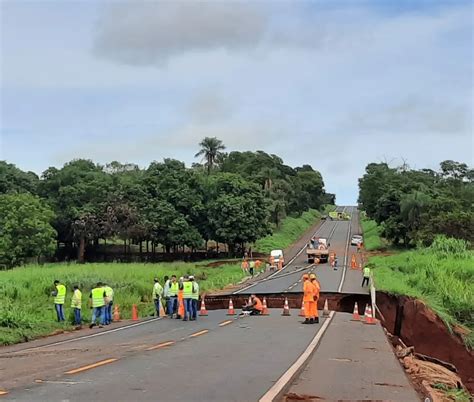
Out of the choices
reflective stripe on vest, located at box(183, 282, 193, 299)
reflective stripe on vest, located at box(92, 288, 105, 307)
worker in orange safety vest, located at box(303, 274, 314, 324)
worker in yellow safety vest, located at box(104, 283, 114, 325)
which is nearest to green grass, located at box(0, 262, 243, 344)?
reflective stripe on vest, located at box(92, 288, 105, 307)

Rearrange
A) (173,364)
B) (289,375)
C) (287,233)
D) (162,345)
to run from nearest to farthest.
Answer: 1. (289,375)
2. (173,364)
3. (162,345)
4. (287,233)

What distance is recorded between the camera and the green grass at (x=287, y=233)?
89.0 m

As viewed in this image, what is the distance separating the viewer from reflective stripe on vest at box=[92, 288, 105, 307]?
24766mm

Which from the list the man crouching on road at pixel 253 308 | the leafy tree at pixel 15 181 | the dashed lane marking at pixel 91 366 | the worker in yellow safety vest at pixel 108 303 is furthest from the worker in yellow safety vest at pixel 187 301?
the leafy tree at pixel 15 181

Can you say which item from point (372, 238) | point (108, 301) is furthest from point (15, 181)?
point (108, 301)

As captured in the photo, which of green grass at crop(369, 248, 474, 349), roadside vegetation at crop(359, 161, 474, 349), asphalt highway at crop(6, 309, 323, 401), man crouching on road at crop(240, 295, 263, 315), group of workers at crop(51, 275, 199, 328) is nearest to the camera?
asphalt highway at crop(6, 309, 323, 401)

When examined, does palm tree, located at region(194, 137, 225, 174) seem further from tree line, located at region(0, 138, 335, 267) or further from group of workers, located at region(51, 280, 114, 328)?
group of workers, located at region(51, 280, 114, 328)

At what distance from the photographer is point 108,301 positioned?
83.8ft

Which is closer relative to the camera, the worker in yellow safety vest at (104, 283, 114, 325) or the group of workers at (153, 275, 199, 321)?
the worker in yellow safety vest at (104, 283, 114, 325)

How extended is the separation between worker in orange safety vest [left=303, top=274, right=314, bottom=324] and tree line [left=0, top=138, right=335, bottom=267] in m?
47.1

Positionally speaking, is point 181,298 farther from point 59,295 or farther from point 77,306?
point 59,295

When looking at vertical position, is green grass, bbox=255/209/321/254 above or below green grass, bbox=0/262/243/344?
above

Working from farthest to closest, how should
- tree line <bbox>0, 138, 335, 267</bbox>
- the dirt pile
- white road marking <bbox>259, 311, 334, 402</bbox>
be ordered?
tree line <bbox>0, 138, 335, 267</bbox>, the dirt pile, white road marking <bbox>259, 311, 334, 402</bbox>

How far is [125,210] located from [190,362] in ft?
198
